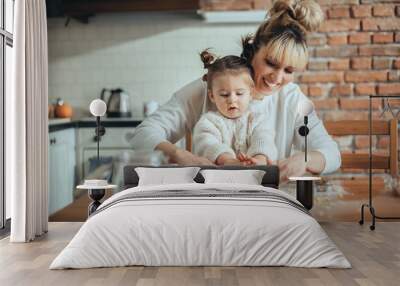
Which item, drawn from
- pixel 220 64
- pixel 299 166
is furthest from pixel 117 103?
pixel 299 166

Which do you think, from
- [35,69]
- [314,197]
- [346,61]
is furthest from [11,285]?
[346,61]

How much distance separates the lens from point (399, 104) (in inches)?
299

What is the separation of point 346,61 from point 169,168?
7.65ft

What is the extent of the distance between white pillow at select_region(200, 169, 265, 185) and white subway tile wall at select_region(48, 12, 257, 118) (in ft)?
3.79

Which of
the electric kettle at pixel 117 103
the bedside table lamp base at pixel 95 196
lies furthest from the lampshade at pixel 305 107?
the bedside table lamp base at pixel 95 196

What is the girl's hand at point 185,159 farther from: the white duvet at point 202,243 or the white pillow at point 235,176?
the white duvet at point 202,243

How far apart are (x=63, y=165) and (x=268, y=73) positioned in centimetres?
255

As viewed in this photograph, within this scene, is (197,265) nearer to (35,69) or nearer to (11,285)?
(11,285)

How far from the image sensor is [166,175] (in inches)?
278

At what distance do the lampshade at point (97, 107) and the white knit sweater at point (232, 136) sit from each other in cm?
105

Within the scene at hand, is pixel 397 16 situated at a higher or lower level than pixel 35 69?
higher

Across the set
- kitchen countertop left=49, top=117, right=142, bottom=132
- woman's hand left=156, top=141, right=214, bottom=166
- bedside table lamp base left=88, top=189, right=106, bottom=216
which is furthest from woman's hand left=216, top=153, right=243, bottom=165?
bedside table lamp base left=88, top=189, right=106, bottom=216

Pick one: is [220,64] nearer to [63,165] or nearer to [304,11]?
[304,11]

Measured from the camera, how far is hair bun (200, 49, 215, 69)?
7.58 m
